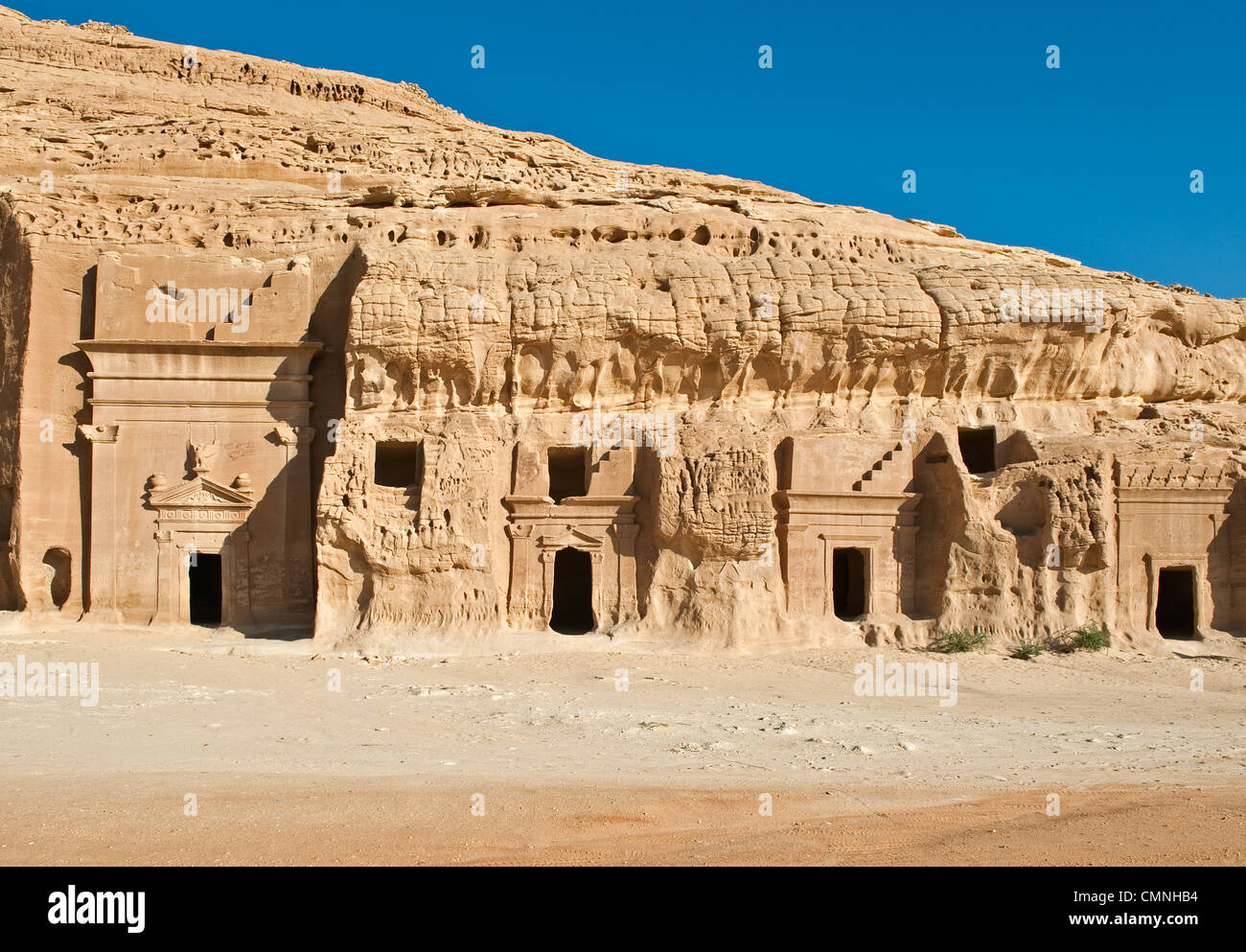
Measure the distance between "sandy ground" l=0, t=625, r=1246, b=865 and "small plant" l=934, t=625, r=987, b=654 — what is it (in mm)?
320

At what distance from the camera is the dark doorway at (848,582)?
65.0ft

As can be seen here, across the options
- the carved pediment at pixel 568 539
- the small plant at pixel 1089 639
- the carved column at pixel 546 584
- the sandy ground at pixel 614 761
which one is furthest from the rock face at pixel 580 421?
the sandy ground at pixel 614 761

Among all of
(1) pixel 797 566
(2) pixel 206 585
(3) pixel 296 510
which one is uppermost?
(3) pixel 296 510

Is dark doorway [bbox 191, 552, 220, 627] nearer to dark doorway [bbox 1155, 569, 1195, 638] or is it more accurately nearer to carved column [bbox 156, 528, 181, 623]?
carved column [bbox 156, 528, 181, 623]

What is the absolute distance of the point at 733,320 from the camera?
63.9 ft

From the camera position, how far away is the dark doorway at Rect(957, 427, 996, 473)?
2064 centimetres

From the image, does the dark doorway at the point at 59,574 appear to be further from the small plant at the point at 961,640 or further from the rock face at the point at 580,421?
the small plant at the point at 961,640

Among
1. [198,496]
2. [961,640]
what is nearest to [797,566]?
[961,640]

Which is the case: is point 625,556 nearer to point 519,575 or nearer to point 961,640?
point 519,575

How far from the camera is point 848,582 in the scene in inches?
814

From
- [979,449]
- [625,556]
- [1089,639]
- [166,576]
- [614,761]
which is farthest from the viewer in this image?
[979,449]

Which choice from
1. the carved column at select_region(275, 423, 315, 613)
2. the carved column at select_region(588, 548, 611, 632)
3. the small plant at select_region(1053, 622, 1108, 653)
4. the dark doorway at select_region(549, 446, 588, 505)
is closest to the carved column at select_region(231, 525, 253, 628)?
the carved column at select_region(275, 423, 315, 613)

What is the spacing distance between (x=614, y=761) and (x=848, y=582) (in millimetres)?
11312

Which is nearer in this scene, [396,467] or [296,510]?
[296,510]
